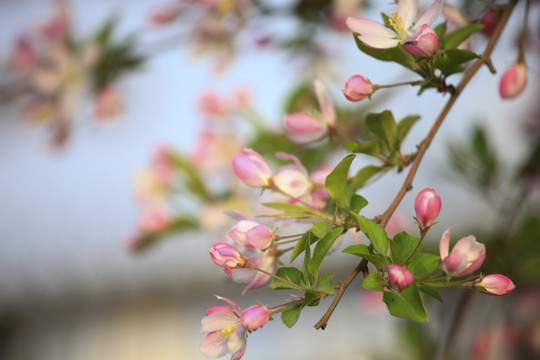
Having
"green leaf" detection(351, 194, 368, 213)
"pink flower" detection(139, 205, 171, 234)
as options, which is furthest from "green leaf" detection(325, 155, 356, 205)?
"pink flower" detection(139, 205, 171, 234)

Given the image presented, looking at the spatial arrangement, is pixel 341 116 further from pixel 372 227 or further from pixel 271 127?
pixel 372 227

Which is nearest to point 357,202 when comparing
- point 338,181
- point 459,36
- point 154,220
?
point 338,181

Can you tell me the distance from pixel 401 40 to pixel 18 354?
2.48 metres

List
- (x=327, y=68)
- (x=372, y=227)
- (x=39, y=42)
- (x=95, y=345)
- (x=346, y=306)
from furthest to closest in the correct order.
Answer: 1. (x=95, y=345)
2. (x=346, y=306)
3. (x=327, y=68)
4. (x=39, y=42)
5. (x=372, y=227)

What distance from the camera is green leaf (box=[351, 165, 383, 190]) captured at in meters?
0.35

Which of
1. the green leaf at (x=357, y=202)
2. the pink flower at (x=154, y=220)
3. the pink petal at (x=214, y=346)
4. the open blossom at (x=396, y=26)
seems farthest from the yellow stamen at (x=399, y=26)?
the pink flower at (x=154, y=220)

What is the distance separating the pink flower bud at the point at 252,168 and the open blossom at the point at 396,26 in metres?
0.10

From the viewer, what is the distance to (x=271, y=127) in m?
0.80

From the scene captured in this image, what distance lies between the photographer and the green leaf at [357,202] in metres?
0.31

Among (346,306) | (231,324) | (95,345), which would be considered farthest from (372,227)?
(95,345)

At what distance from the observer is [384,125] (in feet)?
1.13

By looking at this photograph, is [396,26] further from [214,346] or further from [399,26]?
[214,346]

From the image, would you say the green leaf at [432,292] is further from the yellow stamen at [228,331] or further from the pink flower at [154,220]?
the pink flower at [154,220]

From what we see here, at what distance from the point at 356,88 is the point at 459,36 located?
0.08 meters
